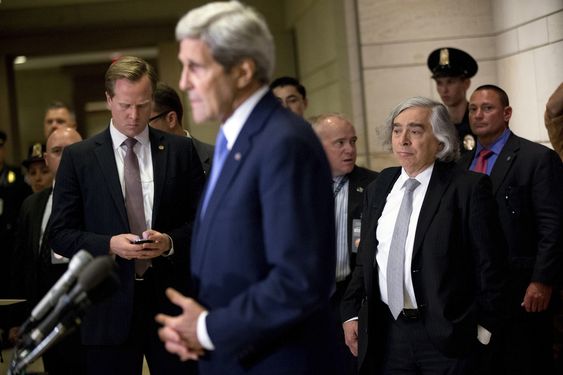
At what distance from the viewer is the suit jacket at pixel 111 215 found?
357 centimetres

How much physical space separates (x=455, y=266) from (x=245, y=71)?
173cm

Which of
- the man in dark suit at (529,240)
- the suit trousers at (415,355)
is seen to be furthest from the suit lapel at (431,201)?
the man in dark suit at (529,240)

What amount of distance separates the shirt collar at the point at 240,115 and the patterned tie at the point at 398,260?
1566mm

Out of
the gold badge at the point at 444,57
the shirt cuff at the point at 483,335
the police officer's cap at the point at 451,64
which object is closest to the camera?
the shirt cuff at the point at 483,335

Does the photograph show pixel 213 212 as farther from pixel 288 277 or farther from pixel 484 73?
pixel 484 73

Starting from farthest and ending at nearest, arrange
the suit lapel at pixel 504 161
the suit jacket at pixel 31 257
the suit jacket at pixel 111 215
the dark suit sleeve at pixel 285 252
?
the suit jacket at pixel 31 257
the suit lapel at pixel 504 161
the suit jacket at pixel 111 215
the dark suit sleeve at pixel 285 252

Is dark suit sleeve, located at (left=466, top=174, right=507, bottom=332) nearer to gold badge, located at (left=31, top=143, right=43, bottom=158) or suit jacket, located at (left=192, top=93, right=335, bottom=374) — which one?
suit jacket, located at (left=192, top=93, right=335, bottom=374)

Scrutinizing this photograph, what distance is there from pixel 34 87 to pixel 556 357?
13.9 metres

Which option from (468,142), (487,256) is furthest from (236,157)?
(468,142)

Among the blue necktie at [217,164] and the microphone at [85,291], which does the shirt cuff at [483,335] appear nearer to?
the blue necktie at [217,164]

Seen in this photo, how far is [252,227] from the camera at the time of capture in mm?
2193

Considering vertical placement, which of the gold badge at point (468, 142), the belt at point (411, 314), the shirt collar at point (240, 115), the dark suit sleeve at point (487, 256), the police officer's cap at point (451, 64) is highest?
the police officer's cap at point (451, 64)

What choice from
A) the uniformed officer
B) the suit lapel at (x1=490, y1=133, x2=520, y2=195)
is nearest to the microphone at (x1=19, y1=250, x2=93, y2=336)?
the suit lapel at (x1=490, y1=133, x2=520, y2=195)

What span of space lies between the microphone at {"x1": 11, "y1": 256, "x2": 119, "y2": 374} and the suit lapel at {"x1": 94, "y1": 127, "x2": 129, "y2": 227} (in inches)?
53.9
